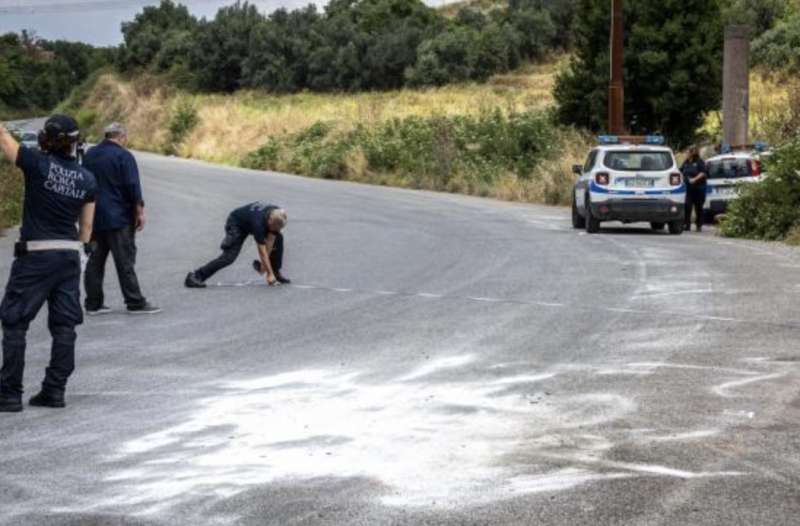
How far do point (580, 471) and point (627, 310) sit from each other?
723 centimetres

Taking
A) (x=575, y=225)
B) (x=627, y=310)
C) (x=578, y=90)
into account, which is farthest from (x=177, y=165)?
(x=627, y=310)

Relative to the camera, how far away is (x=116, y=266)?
1473 cm

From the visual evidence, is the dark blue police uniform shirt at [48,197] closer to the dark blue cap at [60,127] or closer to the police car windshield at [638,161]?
the dark blue cap at [60,127]

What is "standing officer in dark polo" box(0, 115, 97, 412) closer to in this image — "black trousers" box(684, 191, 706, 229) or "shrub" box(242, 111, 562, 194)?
"black trousers" box(684, 191, 706, 229)

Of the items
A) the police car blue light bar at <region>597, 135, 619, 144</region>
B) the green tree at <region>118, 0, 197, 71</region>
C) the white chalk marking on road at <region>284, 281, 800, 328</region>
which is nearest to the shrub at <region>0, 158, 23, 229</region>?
the police car blue light bar at <region>597, 135, 619, 144</region>

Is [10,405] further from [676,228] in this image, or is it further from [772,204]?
[676,228]

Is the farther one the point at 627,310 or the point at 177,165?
the point at 177,165

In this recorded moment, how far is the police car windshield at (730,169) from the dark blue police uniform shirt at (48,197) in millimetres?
22733

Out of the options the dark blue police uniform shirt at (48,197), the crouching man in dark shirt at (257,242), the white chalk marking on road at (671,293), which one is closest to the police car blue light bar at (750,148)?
the white chalk marking on road at (671,293)

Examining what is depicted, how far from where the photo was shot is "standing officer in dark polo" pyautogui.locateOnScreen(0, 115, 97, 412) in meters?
9.42

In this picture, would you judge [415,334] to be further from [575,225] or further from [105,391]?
[575,225]

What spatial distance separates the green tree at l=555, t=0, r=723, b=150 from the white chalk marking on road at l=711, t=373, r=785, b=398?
35.3 metres

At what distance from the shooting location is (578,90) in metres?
46.3

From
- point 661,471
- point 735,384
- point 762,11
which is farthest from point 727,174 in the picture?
point 762,11
